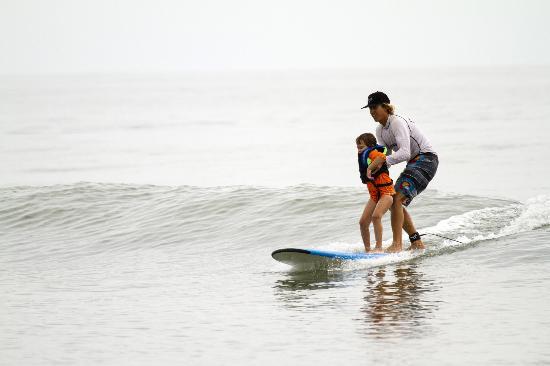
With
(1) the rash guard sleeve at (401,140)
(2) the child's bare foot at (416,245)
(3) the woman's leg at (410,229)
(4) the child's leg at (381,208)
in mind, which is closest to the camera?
(1) the rash guard sleeve at (401,140)

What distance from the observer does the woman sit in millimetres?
11438

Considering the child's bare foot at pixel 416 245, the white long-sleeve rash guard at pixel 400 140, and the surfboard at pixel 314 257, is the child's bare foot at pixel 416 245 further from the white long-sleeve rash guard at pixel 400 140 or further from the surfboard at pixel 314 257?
the white long-sleeve rash guard at pixel 400 140

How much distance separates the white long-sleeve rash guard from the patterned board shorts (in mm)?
99

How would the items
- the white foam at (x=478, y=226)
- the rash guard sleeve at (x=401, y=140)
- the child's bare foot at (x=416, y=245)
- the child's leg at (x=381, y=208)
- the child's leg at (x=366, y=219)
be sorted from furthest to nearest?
1. the child's bare foot at (x=416, y=245)
2. the white foam at (x=478, y=226)
3. the child's leg at (x=366, y=219)
4. the child's leg at (x=381, y=208)
5. the rash guard sleeve at (x=401, y=140)

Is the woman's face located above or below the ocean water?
above

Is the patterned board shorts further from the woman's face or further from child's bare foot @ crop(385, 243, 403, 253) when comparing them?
the woman's face

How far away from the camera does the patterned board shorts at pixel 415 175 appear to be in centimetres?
1183

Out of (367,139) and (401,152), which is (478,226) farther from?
(367,139)

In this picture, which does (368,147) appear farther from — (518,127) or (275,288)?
(518,127)

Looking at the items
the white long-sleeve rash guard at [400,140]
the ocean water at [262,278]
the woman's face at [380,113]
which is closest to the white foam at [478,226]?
the ocean water at [262,278]

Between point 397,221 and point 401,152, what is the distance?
101cm

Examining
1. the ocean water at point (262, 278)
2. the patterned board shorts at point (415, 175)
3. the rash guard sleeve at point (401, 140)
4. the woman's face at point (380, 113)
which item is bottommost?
the ocean water at point (262, 278)

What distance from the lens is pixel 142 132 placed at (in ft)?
206

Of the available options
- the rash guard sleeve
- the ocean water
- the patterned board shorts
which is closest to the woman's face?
the rash guard sleeve
